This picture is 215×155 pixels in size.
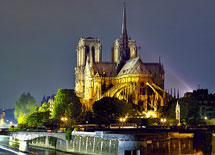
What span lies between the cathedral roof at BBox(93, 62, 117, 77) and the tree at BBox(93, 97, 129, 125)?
125ft

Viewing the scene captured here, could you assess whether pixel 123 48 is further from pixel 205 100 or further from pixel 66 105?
pixel 66 105

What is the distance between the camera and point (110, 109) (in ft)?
387

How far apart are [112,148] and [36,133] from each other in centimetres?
2593

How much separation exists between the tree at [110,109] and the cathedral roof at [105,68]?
3812 centimetres

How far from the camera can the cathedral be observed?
141250 millimetres

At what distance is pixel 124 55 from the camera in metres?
164

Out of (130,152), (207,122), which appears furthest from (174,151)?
(207,122)

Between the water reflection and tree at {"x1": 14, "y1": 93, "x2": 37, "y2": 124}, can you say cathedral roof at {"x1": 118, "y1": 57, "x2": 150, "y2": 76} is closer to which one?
tree at {"x1": 14, "y1": 93, "x2": 37, "y2": 124}

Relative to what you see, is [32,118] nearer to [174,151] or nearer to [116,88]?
[116,88]

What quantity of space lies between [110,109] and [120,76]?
39.4 meters

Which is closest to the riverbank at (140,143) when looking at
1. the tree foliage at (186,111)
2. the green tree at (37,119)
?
the tree foliage at (186,111)

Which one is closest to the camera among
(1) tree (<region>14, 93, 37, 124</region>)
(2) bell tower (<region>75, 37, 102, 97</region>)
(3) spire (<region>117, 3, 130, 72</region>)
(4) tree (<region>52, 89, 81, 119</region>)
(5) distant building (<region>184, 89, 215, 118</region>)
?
(4) tree (<region>52, 89, 81, 119</region>)

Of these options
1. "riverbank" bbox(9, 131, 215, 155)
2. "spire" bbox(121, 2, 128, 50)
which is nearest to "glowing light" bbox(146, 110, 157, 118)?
"spire" bbox(121, 2, 128, 50)

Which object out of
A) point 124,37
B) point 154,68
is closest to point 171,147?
point 154,68
